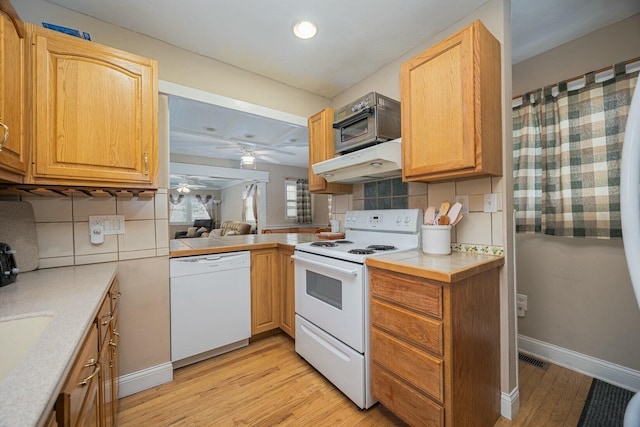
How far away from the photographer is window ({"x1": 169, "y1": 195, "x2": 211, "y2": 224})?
32.2 feet

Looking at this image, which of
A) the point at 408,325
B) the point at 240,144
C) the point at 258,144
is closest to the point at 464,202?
the point at 408,325

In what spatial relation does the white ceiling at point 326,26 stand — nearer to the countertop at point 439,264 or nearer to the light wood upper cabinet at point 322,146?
the light wood upper cabinet at point 322,146

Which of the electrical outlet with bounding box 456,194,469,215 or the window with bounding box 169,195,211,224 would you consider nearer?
the electrical outlet with bounding box 456,194,469,215

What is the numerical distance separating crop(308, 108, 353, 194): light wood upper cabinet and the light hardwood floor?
1489 millimetres

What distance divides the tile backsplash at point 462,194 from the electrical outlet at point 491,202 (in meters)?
0.02

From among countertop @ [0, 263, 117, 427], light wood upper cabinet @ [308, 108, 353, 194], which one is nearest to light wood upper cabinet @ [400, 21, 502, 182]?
light wood upper cabinet @ [308, 108, 353, 194]

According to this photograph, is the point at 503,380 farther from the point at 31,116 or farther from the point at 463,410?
the point at 31,116

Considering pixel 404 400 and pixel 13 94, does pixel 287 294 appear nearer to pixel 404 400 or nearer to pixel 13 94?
pixel 404 400

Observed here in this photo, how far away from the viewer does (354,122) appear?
1.96 metres

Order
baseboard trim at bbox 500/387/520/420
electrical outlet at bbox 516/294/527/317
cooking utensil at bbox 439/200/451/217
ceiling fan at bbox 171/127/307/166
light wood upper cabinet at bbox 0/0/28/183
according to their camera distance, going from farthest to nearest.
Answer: ceiling fan at bbox 171/127/307/166 < electrical outlet at bbox 516/294/527/317 < cooking utensil at bbox 439/200/451/217 < baseboard trim at bbox 500/387/520/420 < light wood upper cabinet at bbox 0/0/28/183

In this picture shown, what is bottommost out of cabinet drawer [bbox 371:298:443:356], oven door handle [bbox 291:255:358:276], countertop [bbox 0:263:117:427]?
cabinet drawer [bbox 371:298:443:356]

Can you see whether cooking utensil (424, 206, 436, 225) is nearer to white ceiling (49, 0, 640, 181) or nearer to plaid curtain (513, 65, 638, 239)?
plaid curtain (513, 65, 638, 239)

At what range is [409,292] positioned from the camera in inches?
50.8

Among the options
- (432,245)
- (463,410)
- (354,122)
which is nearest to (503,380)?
(463,410)
